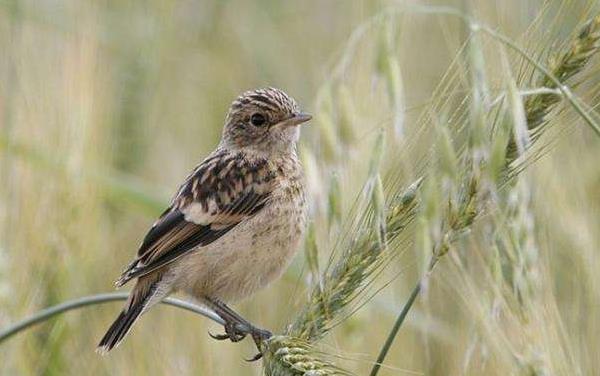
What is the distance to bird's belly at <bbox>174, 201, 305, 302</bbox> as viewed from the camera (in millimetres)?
4055

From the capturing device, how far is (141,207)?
4.59 m

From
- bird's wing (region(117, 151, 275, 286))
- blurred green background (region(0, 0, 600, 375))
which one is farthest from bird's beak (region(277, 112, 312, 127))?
blurred green background (region(0, 0, 600, 375))

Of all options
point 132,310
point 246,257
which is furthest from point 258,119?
point 132,310

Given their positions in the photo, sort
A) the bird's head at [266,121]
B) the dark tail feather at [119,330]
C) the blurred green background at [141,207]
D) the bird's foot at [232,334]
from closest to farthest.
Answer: the blurred green background at [141,207] → the dark tail feather at [119,330] → the bird's foot at [232,334] → the bird's head at [266,121]

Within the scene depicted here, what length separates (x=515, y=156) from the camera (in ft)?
8.26

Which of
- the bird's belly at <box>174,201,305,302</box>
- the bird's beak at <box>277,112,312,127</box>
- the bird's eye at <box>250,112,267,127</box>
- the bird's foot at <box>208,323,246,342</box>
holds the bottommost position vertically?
the bird's foot at <box>208,323,246,342</box>

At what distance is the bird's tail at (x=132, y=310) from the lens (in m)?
3.76

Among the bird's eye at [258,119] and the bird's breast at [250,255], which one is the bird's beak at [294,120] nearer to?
the bird's eye at [258,119]

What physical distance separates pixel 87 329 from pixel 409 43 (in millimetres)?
1937

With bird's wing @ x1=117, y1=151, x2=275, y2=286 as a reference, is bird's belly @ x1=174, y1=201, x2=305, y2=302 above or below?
below

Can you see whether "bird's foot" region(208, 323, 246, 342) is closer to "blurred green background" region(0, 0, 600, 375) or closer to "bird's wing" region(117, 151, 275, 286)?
"blurred green background" region(0, 0, 600, 375)

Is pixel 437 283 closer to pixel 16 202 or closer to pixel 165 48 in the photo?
pixel 16 202

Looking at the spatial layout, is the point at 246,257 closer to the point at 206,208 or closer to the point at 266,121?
the point at 206,208

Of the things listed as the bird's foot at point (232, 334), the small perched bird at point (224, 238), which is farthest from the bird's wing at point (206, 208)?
the bird's foot at point (232, 334)
